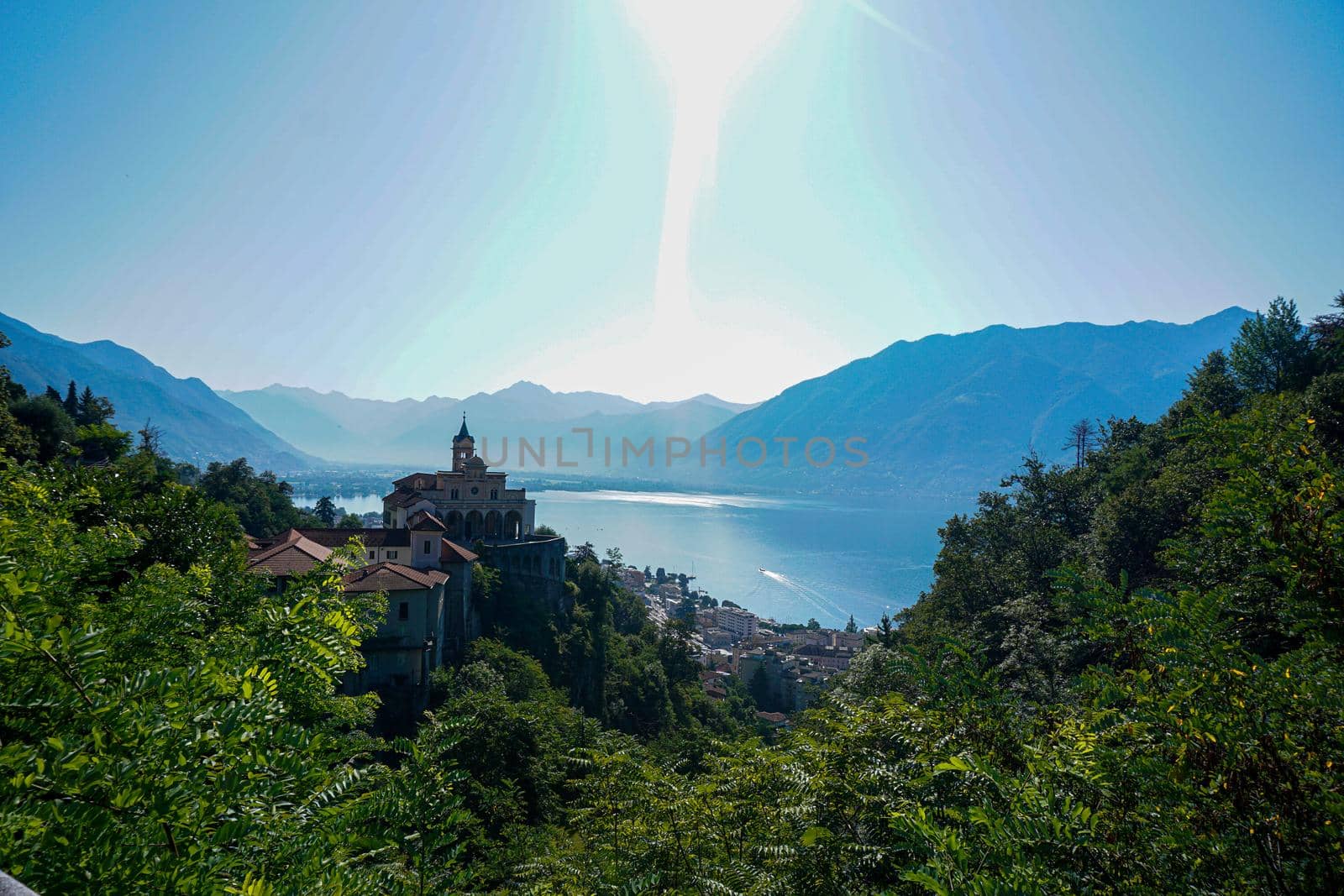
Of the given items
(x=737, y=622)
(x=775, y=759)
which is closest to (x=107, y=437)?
(x=775, y=759)

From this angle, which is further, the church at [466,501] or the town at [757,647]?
the town at [757,647]

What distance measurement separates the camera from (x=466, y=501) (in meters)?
38.5

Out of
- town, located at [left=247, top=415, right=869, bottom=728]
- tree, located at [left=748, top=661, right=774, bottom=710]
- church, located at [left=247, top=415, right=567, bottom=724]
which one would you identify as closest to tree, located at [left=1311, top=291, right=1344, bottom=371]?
town, located at [left=247, top=415, right=869, bottom=728]

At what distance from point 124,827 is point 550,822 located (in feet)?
39.6

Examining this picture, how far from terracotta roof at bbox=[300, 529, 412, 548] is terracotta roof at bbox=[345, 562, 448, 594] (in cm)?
530

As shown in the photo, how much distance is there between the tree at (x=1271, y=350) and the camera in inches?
848

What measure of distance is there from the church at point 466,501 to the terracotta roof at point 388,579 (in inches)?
542

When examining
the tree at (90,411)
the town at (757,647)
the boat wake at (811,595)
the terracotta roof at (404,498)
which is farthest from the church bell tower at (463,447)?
the boat wake at (811,595)

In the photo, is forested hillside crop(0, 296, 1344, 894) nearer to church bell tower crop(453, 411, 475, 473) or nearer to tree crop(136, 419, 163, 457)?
tree crop(136, 419, 163, 457)

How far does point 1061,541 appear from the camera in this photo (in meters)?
20.2

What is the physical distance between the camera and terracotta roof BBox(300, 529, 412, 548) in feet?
92.0

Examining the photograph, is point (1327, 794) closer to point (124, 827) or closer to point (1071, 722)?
point (1071, 722)

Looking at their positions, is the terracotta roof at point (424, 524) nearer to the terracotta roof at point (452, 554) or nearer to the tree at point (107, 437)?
the terracotta roof at point (452, 554)

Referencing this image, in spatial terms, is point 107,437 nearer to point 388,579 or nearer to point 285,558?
point 285,558
